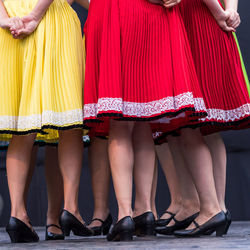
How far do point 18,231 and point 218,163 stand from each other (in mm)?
808

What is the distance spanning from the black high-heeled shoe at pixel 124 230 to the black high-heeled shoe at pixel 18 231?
356 mm

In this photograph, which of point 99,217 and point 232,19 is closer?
point 232,19

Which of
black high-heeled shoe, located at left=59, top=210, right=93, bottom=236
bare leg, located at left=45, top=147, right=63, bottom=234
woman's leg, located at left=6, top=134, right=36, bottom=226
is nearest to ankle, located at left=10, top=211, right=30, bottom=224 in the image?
woman's leg, located at left=6, top=134, right=36, bottom=226

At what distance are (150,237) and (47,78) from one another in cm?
70

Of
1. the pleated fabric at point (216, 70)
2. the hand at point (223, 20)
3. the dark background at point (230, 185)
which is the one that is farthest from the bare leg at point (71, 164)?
the dark background at point (230, 185)

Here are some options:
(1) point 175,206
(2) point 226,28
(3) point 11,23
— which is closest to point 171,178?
(1) point 175,206

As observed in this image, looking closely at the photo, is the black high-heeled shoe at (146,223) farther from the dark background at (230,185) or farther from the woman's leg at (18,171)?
the dark background at (230,185)

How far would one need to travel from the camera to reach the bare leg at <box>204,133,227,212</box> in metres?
1.88

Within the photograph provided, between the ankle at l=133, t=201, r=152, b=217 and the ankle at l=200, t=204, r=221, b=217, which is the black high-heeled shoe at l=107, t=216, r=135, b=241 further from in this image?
the ankle at l=200, t=204, r=221, b=217

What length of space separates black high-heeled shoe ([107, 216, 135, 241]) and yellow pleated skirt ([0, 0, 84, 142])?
416mm

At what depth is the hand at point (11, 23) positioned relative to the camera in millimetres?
1877

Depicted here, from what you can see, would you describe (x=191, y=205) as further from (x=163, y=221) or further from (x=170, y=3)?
(x=170, y=3)

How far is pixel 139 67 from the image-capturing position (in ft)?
5.74

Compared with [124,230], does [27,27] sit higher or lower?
higher
